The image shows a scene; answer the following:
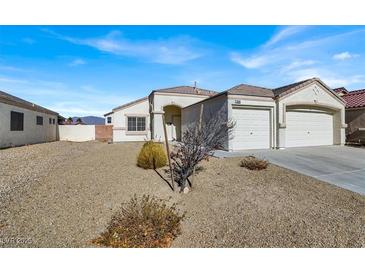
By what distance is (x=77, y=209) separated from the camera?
470cm

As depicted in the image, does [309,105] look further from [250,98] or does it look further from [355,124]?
[355,124]

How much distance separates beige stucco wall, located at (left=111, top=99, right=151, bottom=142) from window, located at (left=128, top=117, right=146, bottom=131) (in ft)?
1.30

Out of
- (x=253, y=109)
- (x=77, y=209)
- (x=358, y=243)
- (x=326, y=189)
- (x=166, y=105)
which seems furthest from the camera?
(x=166, y=105)

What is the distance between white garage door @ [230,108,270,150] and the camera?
11570mm

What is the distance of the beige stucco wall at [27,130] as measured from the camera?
1458cm

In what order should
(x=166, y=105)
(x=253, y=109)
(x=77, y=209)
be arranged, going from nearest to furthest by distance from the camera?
(x=77, y=209), (x=253, y=109), (x=166, y=105)

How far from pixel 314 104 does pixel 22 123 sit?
72.5 ft

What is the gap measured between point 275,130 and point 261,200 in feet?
26.7

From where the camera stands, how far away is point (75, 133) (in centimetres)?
2539

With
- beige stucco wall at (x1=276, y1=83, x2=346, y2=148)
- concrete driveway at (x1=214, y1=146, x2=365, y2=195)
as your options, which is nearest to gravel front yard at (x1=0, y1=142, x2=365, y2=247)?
concrete driveway at (x1=214, y1=146, x2=365, y2=195)

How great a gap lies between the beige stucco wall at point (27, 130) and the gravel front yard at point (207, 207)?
9.24 metres

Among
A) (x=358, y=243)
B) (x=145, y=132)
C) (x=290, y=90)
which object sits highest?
(x=290, y=90)

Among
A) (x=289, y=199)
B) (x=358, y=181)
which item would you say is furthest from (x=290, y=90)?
(x=289, y=199)

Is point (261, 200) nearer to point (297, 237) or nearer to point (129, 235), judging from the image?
point (297, 237)
